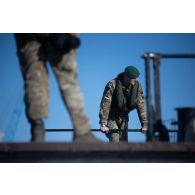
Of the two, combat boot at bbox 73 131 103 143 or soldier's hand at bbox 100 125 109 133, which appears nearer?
combat boot at bbox 73 131 103 143

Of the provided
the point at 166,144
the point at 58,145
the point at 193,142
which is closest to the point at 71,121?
the point at 58,145

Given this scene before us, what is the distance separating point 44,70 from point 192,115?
1.35 meters

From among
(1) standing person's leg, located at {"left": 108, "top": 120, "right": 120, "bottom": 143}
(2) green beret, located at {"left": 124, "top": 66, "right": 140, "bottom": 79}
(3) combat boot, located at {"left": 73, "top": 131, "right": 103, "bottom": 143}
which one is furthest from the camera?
(1) standing person's leg, located at {"left": 108, "top": 120, "right": 120, "bottom": 143}

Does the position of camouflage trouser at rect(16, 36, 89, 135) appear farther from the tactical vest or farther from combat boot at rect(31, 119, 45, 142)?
the tactical vest

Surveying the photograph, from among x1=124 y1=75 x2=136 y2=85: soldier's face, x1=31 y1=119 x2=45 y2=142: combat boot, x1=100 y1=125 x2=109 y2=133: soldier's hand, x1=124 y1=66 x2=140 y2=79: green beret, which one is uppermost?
x1=124 y1=66 x2=140 y2=79: green beret

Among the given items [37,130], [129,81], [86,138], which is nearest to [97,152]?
[86,138]

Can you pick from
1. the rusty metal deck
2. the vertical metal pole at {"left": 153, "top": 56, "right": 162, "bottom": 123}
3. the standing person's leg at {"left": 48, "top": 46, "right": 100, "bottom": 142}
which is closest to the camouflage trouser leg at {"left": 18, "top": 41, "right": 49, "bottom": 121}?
the standing person's leg at {"left": 48, "top": 46, "right": 100, "bottom": 142}

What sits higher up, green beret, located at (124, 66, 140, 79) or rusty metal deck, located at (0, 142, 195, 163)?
green beret, located at (124, 66, 140, 79)

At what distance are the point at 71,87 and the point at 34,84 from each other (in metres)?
0.31

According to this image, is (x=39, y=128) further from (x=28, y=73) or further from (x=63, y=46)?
(x=63, y=46)

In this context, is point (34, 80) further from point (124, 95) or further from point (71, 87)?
point (124, 95)

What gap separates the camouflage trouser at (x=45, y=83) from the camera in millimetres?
3641

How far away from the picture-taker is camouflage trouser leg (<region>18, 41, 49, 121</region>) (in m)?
3.65

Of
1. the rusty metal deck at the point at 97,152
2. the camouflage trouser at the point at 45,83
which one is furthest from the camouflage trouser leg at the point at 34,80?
the rusty metal deck at the point at 97,152
